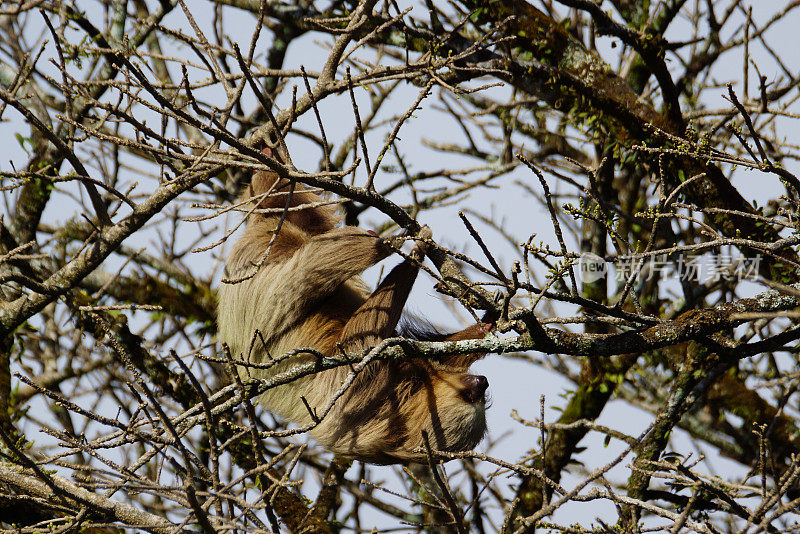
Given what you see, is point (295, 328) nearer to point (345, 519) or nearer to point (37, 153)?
point (345, 519)

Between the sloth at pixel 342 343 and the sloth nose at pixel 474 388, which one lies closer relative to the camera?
the sloth at pixel 342 343

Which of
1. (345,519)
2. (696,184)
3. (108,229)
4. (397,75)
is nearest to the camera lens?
→ (397,75)

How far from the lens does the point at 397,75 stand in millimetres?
4340

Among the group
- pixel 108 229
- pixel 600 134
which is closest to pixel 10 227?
pixel 108 229

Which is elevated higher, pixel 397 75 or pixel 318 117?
pixel 397 75

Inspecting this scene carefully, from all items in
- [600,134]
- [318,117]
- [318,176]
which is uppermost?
[600,134]

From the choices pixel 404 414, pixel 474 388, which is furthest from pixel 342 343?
pixel 474 388

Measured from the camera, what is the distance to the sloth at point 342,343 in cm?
519

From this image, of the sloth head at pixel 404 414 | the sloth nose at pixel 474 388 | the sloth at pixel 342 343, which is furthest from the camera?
the sloth nose at pixel 474 388

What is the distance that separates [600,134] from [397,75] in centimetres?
210

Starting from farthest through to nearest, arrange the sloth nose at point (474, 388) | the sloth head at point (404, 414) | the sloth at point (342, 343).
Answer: the sloth nose at point (474, 388) < the sloth head at point (404, 414) < the sloth at point (342, 343)

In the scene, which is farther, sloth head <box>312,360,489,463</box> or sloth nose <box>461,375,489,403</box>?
sloth nose <box>461,375,489,403</box>

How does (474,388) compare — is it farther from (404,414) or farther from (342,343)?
(342,343)

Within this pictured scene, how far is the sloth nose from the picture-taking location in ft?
18.5
